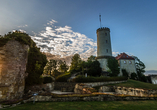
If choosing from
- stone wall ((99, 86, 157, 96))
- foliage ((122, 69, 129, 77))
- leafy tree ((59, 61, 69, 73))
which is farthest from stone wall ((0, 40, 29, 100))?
foliage ((122, 69, 129, 77))

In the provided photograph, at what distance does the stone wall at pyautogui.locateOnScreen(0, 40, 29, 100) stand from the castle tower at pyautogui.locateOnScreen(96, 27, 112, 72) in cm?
2983

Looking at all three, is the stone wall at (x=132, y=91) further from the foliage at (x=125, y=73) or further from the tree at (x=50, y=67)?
the tree at (x=50, y=67)

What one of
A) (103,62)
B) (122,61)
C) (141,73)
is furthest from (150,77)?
(103,62)

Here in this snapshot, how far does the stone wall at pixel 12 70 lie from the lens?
1140cm

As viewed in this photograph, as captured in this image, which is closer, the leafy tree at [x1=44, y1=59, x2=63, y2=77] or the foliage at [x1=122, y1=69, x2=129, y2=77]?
the foliage at [x1=122, y1=69, x2=129, y2=77]

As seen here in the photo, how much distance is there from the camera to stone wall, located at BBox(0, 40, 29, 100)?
449 inches

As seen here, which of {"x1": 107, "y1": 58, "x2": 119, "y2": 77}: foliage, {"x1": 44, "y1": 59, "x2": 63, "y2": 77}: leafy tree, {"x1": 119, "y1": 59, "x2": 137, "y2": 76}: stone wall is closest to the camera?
{"x1": 107, "y1": 58, "x2": 119, "y2": 77}: foliage

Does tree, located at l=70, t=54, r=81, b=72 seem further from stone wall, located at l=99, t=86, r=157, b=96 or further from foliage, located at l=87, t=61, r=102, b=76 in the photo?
stone wall, located at l=99, t=86, r=157, b=96

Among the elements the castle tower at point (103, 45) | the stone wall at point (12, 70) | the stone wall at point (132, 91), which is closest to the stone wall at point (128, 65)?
the castle tower at point (103, 45)

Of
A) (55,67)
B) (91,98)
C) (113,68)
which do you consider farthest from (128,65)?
(91,98)

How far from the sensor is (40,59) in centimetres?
1878

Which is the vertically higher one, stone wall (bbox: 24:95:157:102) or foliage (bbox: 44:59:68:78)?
foliage (bbox: 44:59:68:78)

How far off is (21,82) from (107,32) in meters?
37.8

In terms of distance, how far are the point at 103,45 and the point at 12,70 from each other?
3436cm
